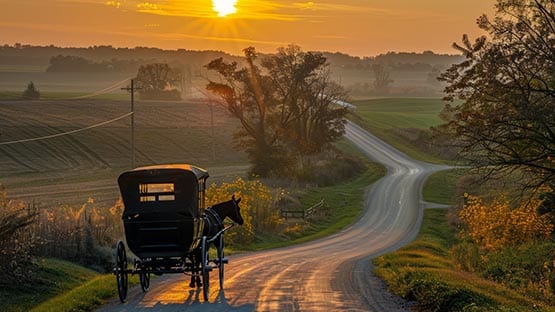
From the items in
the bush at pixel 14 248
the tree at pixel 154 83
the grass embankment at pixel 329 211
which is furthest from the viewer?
the tree at pixel 154 83

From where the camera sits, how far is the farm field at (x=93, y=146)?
70188mm

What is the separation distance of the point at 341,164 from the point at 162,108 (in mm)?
49967

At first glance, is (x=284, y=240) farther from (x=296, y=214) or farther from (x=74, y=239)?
(x=74, y=239)

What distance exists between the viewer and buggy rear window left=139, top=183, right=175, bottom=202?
19.8 m

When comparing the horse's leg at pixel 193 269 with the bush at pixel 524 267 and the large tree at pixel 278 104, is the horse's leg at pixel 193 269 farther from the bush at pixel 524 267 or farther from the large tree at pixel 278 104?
the large tree at pixel 278 104

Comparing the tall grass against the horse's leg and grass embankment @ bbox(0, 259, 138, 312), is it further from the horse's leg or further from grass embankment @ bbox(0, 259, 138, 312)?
grass embankment @ bbox(0, 259, 138, 312)

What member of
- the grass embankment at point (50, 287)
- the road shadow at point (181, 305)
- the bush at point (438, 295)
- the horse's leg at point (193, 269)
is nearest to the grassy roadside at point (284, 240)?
the grass embankment at point (50, 287)

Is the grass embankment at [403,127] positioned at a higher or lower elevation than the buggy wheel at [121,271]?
higher

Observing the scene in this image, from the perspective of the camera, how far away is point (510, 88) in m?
28.5

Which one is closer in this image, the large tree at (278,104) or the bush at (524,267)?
the bush at (524,267)

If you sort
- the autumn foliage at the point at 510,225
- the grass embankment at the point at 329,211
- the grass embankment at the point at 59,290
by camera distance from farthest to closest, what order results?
1. the grass embankment at the point at 329,211
2. the autumn foliage at the point at 510,225
3. the grass embankment at the point at 59,290

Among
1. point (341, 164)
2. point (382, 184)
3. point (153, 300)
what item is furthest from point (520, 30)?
point (341, 164)

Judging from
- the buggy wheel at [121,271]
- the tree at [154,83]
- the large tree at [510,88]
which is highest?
the tree at [154,83]

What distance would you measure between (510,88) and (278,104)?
60.1m
